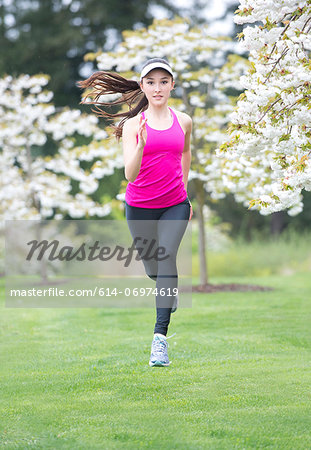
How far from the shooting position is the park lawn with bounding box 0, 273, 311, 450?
354 cm

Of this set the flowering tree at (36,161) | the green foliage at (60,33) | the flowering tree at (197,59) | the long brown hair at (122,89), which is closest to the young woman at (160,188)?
the long brown hair at (122,89)

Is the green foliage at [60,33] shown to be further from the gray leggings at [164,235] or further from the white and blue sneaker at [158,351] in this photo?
the white and blue sneaker at [158,351]

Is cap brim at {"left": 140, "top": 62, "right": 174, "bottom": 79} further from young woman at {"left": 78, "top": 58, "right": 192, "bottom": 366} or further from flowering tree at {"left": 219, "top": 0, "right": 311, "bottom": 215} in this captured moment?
flowering tree at {"left": 219, "top": 0, "right": 311, "bottom": 215}

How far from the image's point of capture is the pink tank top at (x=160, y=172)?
4359 mm

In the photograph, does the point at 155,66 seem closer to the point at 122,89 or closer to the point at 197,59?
the point at 122,89

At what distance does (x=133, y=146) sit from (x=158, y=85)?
0.47 meters

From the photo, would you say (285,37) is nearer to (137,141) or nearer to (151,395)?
(137,141)

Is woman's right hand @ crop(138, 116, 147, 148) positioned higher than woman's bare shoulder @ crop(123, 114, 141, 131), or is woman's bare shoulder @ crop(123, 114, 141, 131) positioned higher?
woman's bare shoulder @ crop(123, 114, 141, 131)

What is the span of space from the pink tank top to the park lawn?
129cm

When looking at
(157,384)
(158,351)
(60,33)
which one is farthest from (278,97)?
(60,33)

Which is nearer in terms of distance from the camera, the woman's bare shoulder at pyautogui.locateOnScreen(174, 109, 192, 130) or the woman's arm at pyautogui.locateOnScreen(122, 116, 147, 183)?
the woman's arm at pyautogui.locateOnScreen(122, 116, 147, 183)

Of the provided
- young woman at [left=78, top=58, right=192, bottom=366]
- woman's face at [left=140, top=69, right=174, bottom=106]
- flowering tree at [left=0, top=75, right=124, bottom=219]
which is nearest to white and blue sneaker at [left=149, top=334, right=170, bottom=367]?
young woman at [left=78, top=58, right=192, bottom=366]

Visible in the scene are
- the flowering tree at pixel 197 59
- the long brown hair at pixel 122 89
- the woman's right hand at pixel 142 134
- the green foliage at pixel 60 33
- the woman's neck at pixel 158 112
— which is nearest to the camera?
the woman's right hand at pixel 142 134

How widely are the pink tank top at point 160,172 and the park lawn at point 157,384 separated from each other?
51.0 inches
